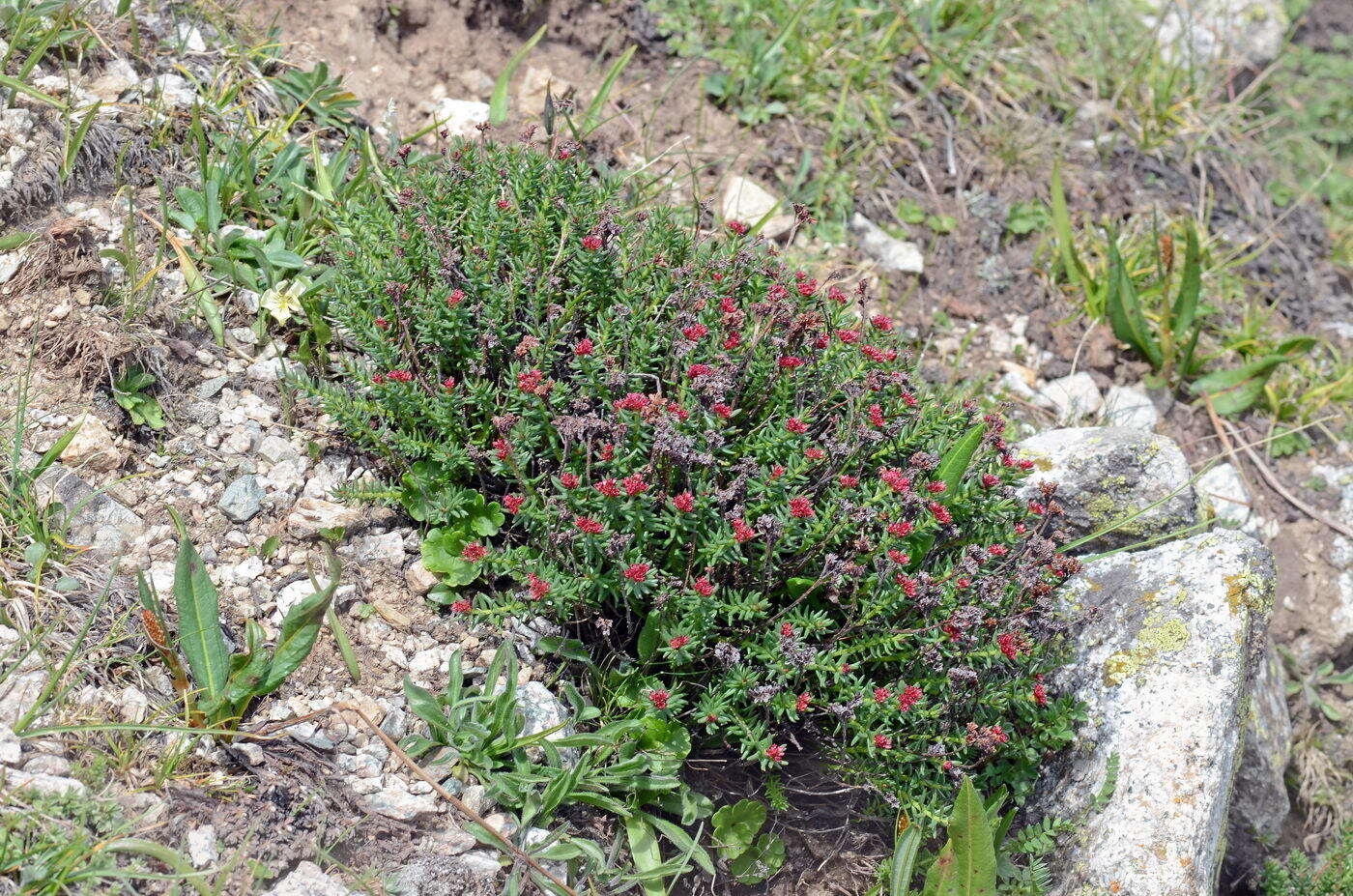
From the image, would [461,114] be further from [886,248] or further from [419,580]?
[419,580]

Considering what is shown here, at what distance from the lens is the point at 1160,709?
3.37m

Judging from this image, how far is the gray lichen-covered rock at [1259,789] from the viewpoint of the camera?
410 centimetres

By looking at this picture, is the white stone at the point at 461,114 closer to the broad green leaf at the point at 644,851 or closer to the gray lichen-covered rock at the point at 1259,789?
the broad green leaf at the point at 644,851

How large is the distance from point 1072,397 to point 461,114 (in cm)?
326

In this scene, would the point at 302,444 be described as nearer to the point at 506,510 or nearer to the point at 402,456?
the point at 402,456

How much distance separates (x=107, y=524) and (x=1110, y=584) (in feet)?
11.2

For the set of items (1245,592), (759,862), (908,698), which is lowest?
(759,862)

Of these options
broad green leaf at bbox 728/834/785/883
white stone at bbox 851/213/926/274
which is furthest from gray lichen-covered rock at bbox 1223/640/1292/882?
white stone at bbox 851/213/926/274

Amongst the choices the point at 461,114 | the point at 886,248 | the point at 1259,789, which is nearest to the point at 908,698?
the point at 1259,789

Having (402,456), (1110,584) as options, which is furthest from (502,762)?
(1110,584)

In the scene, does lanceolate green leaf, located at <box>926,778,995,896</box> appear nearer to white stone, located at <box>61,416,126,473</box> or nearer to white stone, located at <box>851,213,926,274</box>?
white stone, located at <box>61,416,126,473</box>

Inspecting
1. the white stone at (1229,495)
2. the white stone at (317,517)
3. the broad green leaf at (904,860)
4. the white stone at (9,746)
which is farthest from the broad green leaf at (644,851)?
the white stone at (1229,495)

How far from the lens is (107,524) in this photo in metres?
3.04

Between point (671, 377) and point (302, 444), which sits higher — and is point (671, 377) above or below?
above
